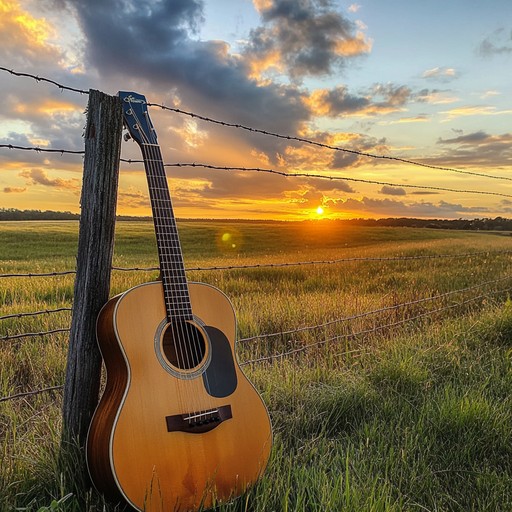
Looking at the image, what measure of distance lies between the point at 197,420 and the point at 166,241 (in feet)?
2.70

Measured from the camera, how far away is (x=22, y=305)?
5.81m

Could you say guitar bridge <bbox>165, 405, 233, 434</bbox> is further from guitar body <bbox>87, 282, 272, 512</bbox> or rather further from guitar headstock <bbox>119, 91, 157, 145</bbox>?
guitar headstock <bbox>119, 91, 157, 145</bbox>

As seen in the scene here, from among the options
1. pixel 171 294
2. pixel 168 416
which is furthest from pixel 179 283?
pixel 168 416

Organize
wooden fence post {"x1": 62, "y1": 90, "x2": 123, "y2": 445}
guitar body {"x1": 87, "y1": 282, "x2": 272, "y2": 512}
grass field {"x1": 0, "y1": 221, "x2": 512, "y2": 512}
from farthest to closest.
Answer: wooden fence post {"x1": 62, "y1": 90, "x2": 123, "y2": 445}
grass field {"x1": 0, "y1": 221, "x2": 512, "y2": 512}
guitar body {"x1": 87, "y1": 282, "x2": 272, "y2": 512}

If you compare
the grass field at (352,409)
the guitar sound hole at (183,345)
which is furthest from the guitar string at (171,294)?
the grass field at (352,409)

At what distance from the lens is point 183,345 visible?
2254 millimetres

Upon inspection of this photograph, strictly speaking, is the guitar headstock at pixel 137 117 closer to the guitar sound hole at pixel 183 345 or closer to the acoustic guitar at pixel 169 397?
the acoustic guitar at pixel 169 397

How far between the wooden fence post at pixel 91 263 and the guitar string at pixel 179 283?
222 millimetres

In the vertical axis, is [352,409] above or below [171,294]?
below

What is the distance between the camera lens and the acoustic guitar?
76.9 inches

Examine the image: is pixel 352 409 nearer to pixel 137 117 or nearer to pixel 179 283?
pixel 179 283

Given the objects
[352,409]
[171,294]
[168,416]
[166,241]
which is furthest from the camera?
[352,409]

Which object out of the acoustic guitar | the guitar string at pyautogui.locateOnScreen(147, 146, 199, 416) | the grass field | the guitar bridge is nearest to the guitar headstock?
the acoustic guitar

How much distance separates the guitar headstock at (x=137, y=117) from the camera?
2.37m
